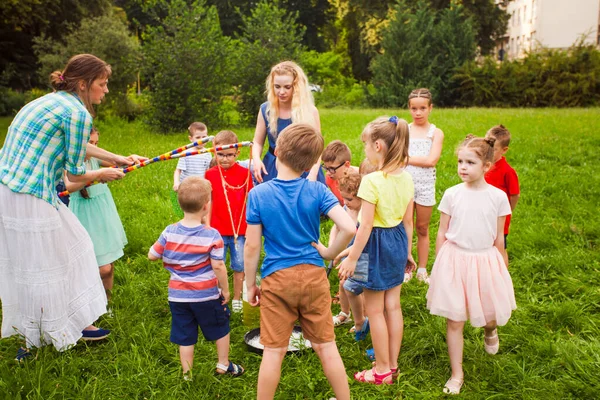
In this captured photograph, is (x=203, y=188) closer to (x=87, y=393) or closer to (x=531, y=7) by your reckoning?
(x=87, y=393)

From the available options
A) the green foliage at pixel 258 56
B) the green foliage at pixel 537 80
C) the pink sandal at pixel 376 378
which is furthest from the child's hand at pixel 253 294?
the green foliage at pixel 537 80

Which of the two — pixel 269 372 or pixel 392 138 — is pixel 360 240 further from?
pixel 269 372

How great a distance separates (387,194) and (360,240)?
36 cm

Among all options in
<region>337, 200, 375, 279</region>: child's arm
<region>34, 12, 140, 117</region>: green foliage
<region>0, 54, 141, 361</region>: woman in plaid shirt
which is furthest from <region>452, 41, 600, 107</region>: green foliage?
<region>0, 54, 141, 361</region>: woman in plaid shirt

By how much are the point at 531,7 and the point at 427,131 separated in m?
46.0

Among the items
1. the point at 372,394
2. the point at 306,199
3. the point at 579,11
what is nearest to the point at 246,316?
the point at 372,394

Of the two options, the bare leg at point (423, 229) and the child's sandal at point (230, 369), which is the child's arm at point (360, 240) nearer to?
the child's sandal at point (230, 369)

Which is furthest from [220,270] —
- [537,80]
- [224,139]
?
[537,80]

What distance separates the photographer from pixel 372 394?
3564mm

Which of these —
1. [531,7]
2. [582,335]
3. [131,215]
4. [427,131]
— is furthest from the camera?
[531,7]

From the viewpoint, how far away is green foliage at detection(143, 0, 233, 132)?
635 inches

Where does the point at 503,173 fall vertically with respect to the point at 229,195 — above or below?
above

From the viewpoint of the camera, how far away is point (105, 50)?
20.0 metres

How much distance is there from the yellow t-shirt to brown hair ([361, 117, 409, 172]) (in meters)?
0.08
